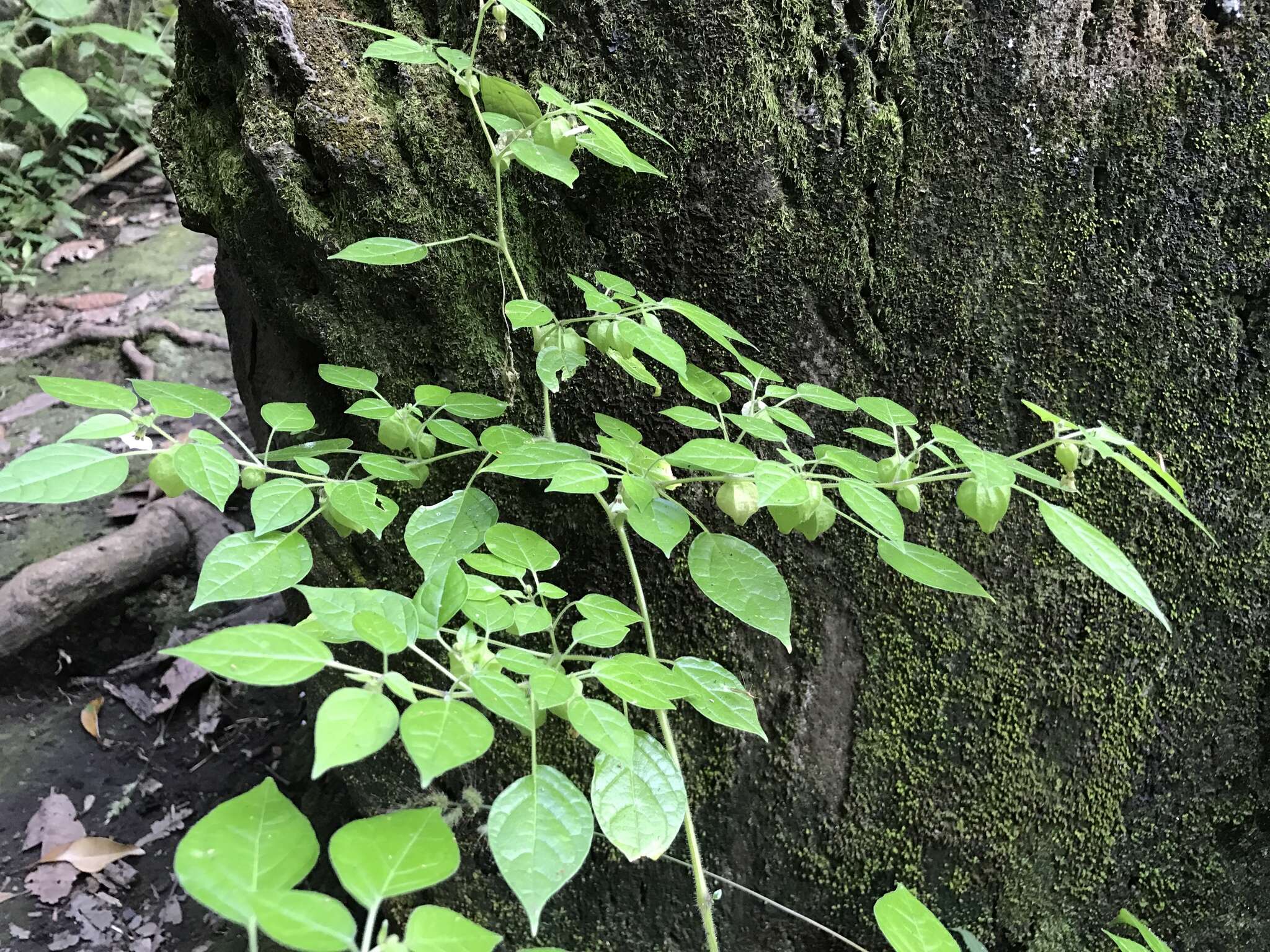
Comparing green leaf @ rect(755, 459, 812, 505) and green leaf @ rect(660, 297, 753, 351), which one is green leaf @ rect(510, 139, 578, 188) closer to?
green leaf @ rect(660, 297, 753, 351)

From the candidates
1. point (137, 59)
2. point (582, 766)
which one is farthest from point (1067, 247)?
point (137, 59)

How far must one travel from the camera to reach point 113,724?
7.77 feet

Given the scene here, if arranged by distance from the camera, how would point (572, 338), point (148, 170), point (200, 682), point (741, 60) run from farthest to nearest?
point (148, 170) < point (200, 682) < point (741, 60) < point (572, 338)

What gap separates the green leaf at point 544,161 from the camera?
96 centimetres

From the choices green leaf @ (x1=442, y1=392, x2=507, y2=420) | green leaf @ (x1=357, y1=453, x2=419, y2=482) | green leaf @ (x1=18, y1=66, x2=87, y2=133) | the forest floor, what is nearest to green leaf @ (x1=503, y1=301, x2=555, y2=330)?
green leaf @ (x1=442, y1=392, x2=507, y2=420)

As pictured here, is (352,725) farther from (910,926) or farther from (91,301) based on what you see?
(91,301)

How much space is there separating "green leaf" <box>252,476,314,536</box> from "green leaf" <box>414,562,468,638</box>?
23 cm

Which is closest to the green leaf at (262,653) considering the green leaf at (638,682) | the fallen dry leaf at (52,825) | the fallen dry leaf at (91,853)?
the green leaf at (638,682)

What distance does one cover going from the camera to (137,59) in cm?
500

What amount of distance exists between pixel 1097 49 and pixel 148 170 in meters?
5.53

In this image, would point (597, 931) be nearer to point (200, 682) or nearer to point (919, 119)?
point (919, 119)

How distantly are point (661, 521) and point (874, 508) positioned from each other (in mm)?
259

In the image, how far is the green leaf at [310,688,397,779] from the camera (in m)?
0.52

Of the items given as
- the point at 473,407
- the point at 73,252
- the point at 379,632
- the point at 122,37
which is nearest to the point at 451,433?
the point at 473,407
